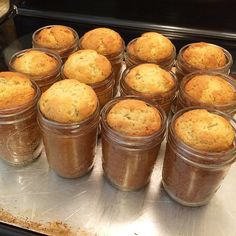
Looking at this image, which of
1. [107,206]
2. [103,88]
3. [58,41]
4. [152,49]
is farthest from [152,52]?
[107,206]

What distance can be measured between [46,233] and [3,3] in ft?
5.01

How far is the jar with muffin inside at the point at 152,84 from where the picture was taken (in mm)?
1038

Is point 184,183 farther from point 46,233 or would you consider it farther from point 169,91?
point 46,233

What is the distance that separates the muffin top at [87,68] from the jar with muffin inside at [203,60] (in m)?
0.30

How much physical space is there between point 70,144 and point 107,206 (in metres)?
0.22

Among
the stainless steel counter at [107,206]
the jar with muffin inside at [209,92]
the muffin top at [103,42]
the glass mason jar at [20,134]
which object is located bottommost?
the stainless steel counter at [107,206]

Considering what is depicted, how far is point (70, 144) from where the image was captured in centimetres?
93

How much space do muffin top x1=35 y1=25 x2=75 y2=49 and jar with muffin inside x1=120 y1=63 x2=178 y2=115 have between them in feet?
1.02

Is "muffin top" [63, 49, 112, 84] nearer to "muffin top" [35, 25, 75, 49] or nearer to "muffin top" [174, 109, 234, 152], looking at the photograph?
"muffin top" [35, 25, 75, 49]

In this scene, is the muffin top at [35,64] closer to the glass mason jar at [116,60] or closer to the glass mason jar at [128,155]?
the glass mason jar at [116,60]

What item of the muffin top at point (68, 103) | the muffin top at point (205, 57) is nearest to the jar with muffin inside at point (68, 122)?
the muffin top at point (68, 103)

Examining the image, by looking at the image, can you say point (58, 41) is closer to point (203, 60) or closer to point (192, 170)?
point (203, 60)

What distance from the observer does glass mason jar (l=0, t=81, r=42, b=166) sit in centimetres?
94

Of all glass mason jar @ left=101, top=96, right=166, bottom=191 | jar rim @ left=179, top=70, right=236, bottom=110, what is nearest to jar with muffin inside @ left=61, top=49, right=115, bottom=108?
glass mason jar @ left=101, top=96, right=166, bottom=191
